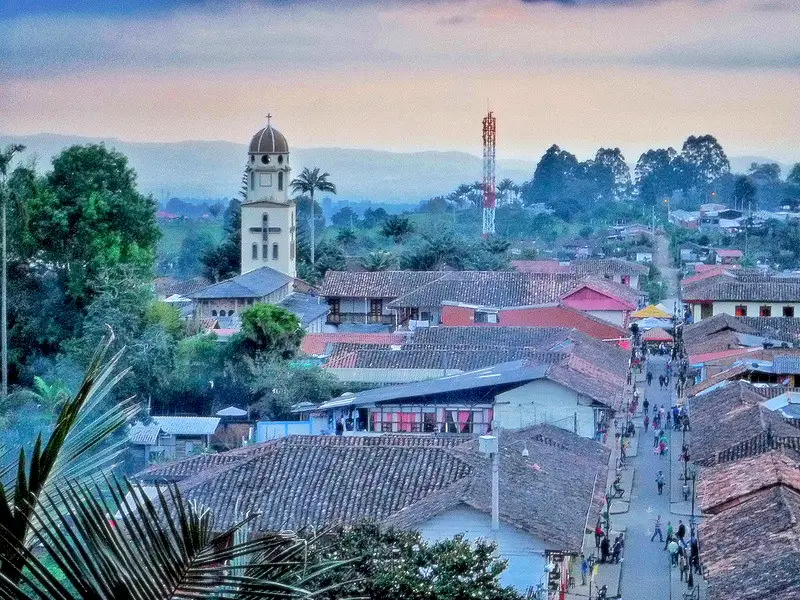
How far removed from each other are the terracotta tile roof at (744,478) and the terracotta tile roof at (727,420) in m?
0.90

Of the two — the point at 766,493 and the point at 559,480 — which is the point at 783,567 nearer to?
the point at 766,493

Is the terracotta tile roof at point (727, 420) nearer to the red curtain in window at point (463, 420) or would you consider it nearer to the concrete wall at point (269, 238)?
the red curtain in window at point (463, 420)

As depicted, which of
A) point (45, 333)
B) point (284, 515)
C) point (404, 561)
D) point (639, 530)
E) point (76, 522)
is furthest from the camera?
point (45, 333)

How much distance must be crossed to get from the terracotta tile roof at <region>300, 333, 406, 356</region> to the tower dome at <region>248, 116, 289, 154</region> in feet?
53.2

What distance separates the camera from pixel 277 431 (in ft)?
74.6

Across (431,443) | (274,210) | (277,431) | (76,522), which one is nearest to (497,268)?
(274,210)

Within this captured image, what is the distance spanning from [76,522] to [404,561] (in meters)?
6.93

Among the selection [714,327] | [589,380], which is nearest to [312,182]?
[714,327]

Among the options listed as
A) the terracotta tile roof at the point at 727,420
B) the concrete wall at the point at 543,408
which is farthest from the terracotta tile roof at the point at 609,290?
the concrete wall at the point at 543,408

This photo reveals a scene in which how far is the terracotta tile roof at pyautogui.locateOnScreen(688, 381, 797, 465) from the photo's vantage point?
19109 mm

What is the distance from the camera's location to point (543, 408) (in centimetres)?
2120

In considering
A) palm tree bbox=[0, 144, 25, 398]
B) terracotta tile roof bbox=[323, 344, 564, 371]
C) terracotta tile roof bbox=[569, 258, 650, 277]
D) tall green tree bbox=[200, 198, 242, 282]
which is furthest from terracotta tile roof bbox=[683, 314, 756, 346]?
tall green tree bbox=[200, 198, 242, 282]

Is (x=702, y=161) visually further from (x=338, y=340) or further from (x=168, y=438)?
(x=168, y=438)

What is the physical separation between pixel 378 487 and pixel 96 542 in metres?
11.2
